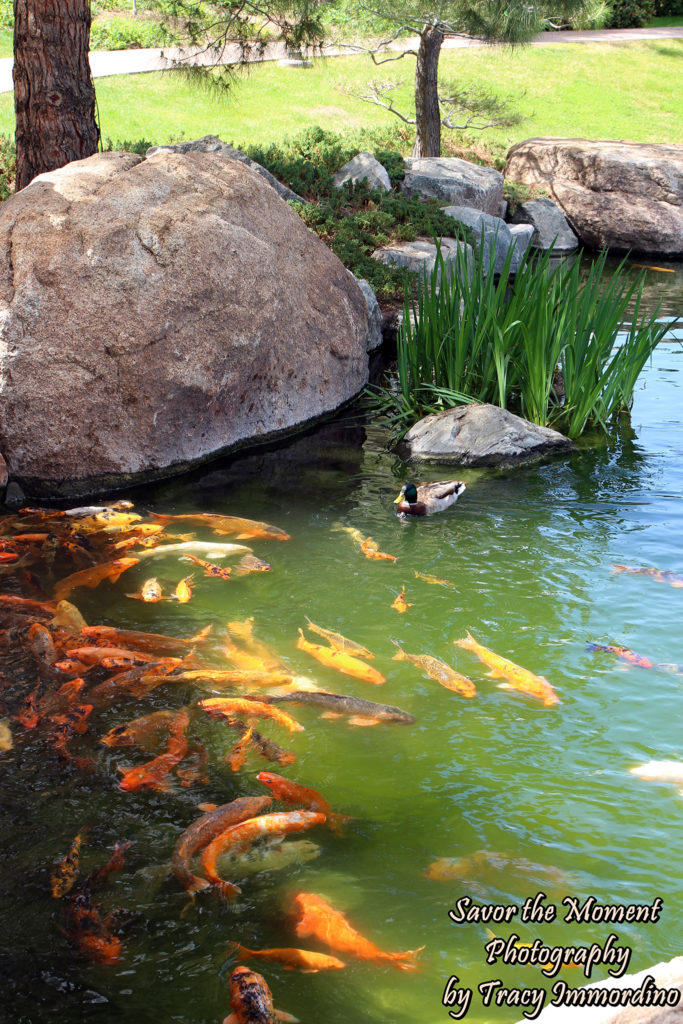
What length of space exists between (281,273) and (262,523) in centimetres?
262

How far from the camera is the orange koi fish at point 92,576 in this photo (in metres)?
5.15

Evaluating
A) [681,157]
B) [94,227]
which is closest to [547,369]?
[94,227]

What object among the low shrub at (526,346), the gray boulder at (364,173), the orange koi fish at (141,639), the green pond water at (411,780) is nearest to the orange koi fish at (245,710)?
the green pond water at (411,780)

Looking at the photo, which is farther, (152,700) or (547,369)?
(547,369)

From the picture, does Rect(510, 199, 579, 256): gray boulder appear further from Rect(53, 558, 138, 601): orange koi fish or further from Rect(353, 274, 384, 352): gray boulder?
Rect(53, 558, 138, 601): orange koi fish

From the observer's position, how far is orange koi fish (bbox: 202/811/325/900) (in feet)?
10.0

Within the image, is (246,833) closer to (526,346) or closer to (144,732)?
(144,732)

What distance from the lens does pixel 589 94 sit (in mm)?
23188

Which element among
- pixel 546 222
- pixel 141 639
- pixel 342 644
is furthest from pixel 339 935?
pixel 546 222

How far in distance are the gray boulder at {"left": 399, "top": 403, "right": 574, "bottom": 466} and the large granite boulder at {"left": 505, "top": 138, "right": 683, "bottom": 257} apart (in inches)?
412

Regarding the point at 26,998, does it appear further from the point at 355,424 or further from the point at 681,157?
the point at 681,157

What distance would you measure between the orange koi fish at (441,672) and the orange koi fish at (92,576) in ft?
6.02

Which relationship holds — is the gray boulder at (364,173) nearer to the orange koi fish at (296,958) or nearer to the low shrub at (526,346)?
the low shrub at (526,346)

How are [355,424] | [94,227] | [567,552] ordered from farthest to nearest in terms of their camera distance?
[355,424]
[94,227]
[567,552]
